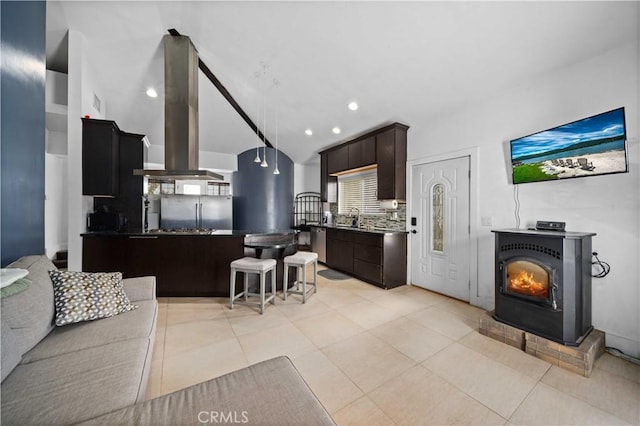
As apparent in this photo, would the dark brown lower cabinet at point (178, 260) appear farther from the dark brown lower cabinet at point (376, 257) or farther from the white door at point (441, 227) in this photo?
the white door at point (441, 227)

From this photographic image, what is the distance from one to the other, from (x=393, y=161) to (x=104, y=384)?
159 inches

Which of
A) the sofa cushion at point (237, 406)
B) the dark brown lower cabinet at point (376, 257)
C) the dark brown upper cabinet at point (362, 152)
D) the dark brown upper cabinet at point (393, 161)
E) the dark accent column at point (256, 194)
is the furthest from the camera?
the dark accent column at point (256, 194)

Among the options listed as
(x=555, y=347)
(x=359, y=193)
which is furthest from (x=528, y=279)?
(x=359, y=193)

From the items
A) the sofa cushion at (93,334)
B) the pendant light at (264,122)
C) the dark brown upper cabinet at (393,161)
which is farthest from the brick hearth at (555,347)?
the pendant light at (264,122)

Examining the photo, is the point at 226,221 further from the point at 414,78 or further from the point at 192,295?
the point at 414,78

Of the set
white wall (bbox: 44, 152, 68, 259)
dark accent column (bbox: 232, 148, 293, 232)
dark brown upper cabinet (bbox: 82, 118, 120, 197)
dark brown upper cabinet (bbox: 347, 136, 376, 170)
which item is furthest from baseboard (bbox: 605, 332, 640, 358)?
white wall (bbox: 44, 152, 68, 259)

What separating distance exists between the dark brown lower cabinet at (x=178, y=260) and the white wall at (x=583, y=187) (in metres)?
3.40

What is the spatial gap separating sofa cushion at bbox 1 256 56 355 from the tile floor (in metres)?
0.77

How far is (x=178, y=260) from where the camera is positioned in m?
3.48

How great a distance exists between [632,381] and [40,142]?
17.0 ft

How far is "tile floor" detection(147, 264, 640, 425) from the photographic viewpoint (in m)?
1.57

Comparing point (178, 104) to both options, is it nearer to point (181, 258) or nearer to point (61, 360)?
point (181, 258)

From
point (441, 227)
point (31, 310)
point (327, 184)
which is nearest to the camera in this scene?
point (31, 310)

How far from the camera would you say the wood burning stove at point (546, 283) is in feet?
6.72
